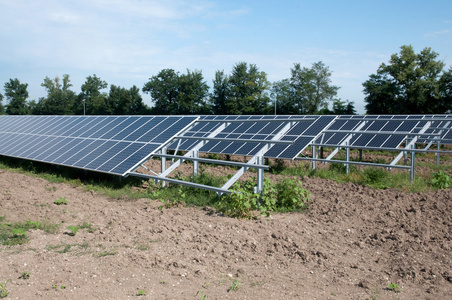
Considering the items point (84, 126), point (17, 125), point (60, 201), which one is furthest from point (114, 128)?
point (17, 125)

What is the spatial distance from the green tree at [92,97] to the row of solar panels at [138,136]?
44.5 m

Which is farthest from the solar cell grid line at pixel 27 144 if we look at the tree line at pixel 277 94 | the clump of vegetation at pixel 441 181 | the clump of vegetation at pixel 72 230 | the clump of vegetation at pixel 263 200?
the tree line at pixel 277 94

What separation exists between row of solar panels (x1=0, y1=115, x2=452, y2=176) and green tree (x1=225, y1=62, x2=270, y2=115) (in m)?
32.5

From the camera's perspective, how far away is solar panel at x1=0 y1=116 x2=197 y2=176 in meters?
11.4

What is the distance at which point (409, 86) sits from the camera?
4609cm

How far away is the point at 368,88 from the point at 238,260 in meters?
47.0

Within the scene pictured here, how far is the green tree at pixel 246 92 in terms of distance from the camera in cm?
5422

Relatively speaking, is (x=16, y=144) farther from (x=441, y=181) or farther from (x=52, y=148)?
(x=441, y=181)

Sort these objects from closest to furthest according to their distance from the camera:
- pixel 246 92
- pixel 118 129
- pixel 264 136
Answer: pixel 118 129 < pixel 264 136 < pixel 246 92

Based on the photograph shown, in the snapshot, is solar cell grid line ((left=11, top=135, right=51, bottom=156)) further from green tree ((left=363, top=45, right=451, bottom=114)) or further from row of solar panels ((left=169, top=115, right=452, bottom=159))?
green tree ((left=363, top=45, right=451, bottom=114))

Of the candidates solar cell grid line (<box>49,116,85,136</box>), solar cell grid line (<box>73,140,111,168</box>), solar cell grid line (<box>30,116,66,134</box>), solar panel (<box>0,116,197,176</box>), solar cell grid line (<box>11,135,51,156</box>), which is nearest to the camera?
solar panel (<box>0,116,197,176</box>)

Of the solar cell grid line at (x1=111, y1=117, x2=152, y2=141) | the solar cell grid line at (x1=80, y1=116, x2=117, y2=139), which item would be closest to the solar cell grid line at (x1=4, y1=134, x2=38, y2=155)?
the solar cell grid line at (x1=80, y1=116, x2=117, y2=139)

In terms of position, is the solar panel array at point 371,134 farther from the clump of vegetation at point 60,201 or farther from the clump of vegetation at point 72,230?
the clump of vegetation at point 72,230

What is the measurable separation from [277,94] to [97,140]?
158 ft
